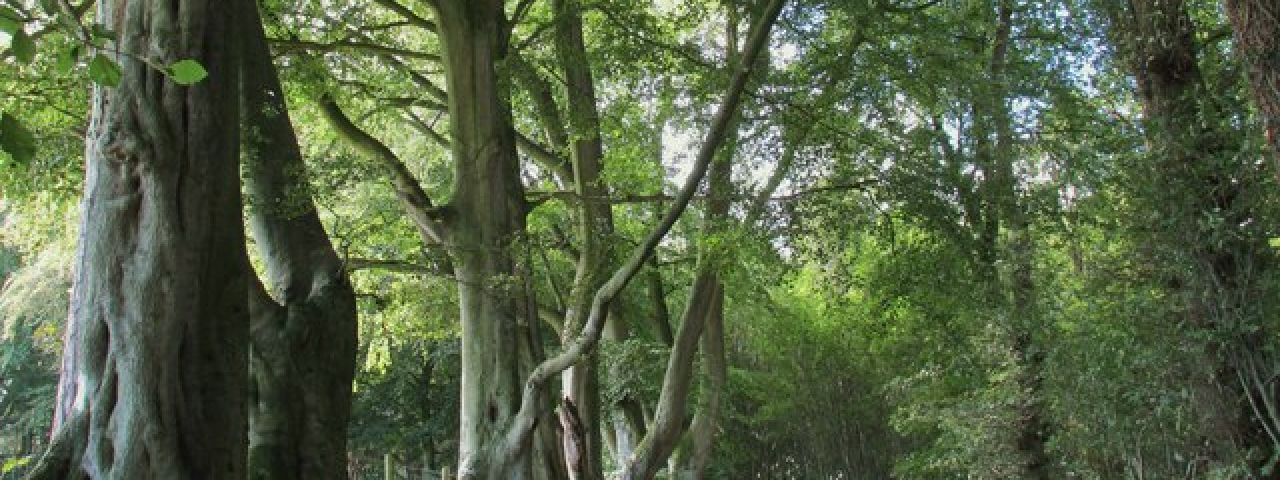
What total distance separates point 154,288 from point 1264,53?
4.44 m

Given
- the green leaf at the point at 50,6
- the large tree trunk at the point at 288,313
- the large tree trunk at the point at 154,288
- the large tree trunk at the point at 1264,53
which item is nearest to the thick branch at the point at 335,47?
the large tree trunk at the point at 288,313

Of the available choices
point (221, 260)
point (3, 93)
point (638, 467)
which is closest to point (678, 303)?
point (638, 467)

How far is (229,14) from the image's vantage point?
14.6 ft

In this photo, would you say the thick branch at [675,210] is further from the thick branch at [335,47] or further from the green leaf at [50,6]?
the green leaf at [50,6]

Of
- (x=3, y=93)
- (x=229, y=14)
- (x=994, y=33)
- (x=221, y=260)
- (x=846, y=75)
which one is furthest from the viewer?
(x=994, y=33)

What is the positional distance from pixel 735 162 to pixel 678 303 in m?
8.72

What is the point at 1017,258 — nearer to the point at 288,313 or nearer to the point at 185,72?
the point at 288,313

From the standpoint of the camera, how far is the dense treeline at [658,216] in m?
3.96

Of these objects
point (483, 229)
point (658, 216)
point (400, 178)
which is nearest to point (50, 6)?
point (483, 229)

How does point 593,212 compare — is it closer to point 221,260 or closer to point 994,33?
point 994,33

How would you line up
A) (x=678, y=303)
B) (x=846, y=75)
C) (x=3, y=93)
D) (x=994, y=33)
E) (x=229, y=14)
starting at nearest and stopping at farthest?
(x=229, y=14), (x=3, y=93), (x=846, y=75), (x=994, y=33), (x=678, y=303)

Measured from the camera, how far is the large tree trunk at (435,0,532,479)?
7.38 metres

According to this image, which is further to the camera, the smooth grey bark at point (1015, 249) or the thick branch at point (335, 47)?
the thick branch at point (335, 47)

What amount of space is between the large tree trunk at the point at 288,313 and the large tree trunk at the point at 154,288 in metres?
0.95
